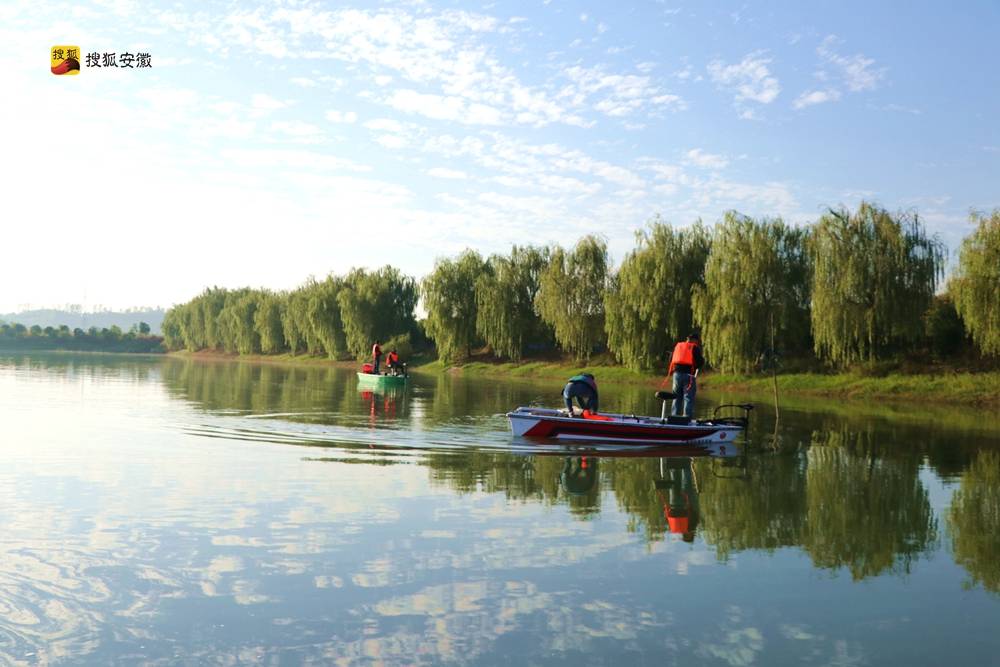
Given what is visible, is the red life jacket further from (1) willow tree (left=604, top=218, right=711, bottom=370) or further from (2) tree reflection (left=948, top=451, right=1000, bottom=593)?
(1) willow tree (left=604, top=218, right=711, bottom=370)

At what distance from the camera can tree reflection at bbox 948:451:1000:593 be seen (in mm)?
8328

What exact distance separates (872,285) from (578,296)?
1864cm

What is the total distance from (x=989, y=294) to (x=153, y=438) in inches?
1152

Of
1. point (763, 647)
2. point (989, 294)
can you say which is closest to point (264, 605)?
point (763, 647)

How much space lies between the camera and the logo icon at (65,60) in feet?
64.4

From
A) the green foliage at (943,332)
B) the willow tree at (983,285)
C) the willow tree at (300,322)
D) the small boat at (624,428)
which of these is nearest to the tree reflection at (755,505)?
the small boat at (624,428)

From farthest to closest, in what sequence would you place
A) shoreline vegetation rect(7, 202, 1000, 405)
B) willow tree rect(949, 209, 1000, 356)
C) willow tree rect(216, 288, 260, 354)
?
willow tree rect(216, 288, 260, 354) → shoreline vegetation rect(7, 202, 1000, 405) → willow tree rect(949, 209, 1000, 356)

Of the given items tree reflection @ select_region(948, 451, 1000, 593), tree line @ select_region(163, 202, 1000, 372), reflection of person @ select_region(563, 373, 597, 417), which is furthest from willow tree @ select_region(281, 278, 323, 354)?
tree reflection @ select_region(948, 451, 1000, 593)

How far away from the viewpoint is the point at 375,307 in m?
66.9

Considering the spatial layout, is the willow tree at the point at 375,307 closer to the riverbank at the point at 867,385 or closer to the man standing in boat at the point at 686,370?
the riverbank at the point at 867,385

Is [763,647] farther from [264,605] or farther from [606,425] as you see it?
[606,425]

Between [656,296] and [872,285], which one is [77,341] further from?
[872,285]

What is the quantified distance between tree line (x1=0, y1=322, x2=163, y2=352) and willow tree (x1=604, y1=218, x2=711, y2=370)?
9025 centimetres

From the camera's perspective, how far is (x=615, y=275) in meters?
49.4
